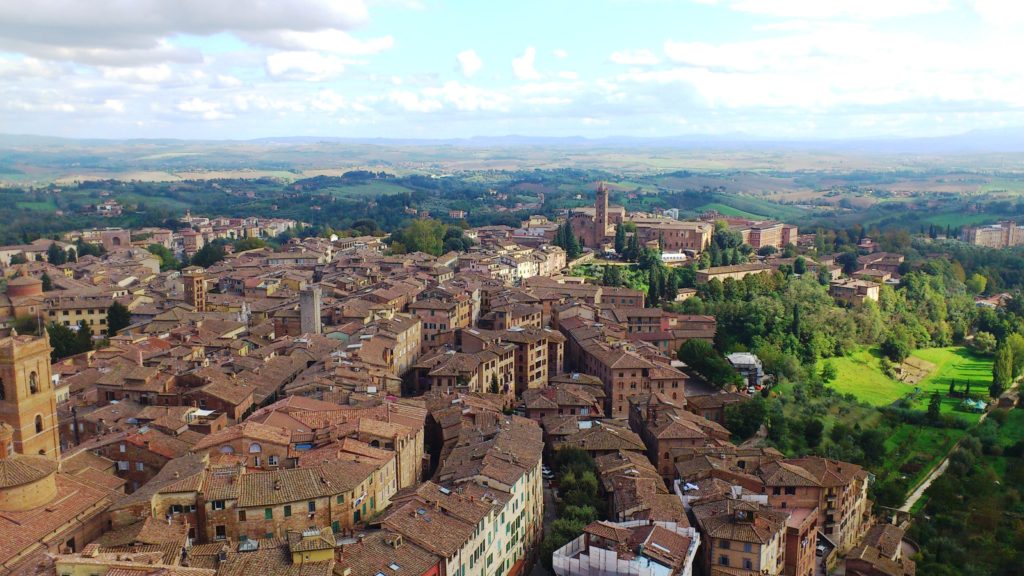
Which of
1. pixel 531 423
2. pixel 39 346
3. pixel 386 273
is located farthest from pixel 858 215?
pixel 39 346

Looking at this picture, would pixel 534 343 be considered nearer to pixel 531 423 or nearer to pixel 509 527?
pixel 531 423

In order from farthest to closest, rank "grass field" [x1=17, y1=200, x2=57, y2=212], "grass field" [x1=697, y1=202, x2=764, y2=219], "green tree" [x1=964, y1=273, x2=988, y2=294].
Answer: "grass field" [x1=697, y1=202, x2=764, y2=219] → "grass field" [x1=17, y1=200, x2=57, y2=212] → "green tree" [x1=964, y1=273, x2=988, y2=294]

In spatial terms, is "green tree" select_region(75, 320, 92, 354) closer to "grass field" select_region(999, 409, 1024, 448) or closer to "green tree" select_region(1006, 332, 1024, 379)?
"grass field" select_region(999, 409, 1024, 448)

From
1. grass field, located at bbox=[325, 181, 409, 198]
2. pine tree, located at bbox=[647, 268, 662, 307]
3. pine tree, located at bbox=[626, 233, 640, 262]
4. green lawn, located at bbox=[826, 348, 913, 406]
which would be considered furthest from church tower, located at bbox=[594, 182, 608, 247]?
grass field, located at bbox=[325, 181, 409, 198]

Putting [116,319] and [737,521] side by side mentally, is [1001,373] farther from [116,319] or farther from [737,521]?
[116,319]

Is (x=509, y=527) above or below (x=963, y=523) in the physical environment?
above

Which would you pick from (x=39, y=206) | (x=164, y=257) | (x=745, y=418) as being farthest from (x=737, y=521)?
(x=39, y=206)
